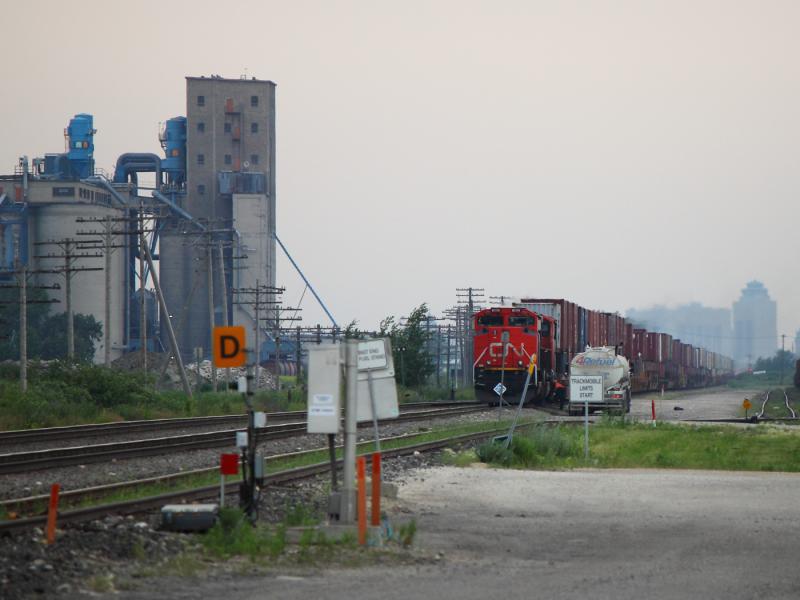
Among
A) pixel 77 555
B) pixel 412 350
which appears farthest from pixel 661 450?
pixel 412 350

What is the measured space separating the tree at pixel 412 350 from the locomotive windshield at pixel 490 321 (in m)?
19.0

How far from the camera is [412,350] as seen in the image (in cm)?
7275

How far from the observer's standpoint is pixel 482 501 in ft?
63.1

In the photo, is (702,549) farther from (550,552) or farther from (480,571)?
(480,571)

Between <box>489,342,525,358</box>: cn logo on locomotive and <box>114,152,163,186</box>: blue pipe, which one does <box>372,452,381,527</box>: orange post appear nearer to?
<box>489,342,525,358</box>: cn logo on locomotive

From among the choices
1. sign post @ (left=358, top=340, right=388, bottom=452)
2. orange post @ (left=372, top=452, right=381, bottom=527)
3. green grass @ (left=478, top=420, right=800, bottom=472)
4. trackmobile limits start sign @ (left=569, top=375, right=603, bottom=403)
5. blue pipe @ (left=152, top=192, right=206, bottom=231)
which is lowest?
green grass @ (left=478, top=420, right=800, bottom=472)

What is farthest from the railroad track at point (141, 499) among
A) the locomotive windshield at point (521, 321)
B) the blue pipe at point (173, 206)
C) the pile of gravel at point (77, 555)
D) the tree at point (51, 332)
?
the blue pipe at point (173, 206)

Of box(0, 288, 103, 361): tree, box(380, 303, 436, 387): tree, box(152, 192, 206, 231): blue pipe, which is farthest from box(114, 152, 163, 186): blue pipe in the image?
box(380, 303, 436, 387): tree

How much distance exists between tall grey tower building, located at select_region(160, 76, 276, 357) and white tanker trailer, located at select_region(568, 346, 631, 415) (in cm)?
7439

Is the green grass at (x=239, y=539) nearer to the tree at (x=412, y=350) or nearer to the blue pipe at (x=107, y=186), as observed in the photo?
the tree at (x=412, y=350)

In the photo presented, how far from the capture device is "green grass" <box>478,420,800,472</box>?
26.2m

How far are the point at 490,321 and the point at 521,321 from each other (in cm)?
172

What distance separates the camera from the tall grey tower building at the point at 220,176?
122 m

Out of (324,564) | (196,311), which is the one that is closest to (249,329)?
(196,311)
